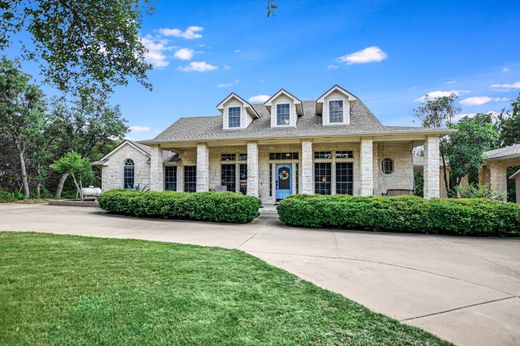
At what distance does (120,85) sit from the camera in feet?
21.8

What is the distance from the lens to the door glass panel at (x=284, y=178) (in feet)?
51.0

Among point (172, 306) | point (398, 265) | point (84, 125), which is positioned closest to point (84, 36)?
point (172, 306)

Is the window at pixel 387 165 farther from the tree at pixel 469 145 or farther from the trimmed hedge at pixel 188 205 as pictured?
the trimmed hedge at pixel 188 205

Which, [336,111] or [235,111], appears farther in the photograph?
[235,111]

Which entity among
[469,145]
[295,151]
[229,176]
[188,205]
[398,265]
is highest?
[469,145]

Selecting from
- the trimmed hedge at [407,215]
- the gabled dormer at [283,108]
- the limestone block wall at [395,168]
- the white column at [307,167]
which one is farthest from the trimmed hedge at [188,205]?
the limestone block wall at [395,168]

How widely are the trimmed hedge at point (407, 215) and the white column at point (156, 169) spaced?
836 cm

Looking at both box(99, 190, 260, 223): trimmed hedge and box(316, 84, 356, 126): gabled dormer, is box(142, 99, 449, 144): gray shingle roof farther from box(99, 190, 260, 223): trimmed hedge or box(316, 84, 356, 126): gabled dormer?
box(99, 190, 260, 223): trimmed hedge

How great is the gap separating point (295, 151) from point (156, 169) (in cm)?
797

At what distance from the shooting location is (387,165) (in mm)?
14758

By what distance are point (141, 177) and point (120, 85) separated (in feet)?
38.6

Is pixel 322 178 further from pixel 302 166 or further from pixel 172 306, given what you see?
pixel 172 306

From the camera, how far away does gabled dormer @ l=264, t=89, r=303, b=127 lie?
48.7ft

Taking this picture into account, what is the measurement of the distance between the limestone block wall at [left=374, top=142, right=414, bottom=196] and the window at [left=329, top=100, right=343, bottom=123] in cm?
244
